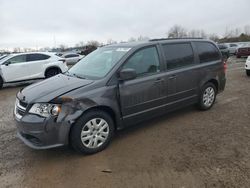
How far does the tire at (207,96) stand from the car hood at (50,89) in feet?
9.27

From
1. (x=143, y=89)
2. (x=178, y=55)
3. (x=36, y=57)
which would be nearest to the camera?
(x=143, y=89)

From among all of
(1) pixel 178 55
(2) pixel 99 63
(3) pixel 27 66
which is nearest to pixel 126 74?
(2) pixel 99 63

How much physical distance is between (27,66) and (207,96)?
8336 millimetres

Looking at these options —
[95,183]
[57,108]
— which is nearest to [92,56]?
[57,108]

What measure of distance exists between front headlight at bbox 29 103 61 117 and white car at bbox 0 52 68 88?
8119 millimetres

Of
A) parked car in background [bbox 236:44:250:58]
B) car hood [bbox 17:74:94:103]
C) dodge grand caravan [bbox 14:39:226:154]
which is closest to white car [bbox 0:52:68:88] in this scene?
dodge grand caravan [bbox 14:39:226:154]

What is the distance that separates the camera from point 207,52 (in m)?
5.66

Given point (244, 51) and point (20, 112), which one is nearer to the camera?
point (20, 112)

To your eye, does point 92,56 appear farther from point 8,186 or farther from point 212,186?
point 212,186

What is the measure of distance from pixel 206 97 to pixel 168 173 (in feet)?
9.75

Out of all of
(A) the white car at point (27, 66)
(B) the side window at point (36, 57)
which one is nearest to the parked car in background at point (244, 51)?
(A) the white car at point (27, 66)

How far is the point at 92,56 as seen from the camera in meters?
5.08

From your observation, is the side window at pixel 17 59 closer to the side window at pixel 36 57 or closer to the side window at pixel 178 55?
the side window at pixel 36 57

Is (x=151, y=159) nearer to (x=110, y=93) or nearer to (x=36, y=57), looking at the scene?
(x=110, y=93)
